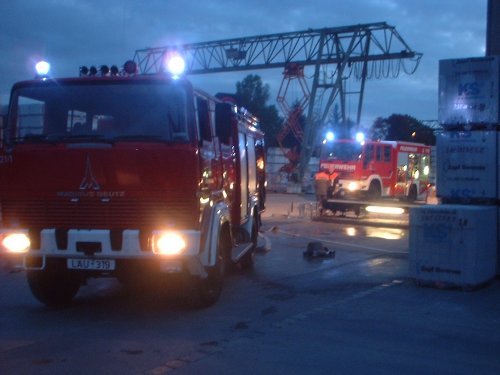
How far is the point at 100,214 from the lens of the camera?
7.90 metres

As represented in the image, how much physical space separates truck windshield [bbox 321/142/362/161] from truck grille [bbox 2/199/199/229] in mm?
17595

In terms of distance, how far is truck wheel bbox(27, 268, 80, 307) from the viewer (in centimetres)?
877

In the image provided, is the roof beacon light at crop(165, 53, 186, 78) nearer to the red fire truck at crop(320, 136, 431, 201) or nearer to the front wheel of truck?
the front wheel of truck

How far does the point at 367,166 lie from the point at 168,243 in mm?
17766

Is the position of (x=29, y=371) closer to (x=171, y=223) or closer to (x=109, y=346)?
(x=109, y=346)

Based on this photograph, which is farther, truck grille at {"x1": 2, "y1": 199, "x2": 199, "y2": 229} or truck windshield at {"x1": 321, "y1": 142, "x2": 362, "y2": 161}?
truck windshield at {"x1": 321, "y1": 142, "x2": 362, "y2": 161}

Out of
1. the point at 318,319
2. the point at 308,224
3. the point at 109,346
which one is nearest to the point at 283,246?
the point at 308,224

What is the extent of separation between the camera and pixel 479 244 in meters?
10.2

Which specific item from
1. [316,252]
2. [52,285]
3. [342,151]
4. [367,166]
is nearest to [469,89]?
[316,252]

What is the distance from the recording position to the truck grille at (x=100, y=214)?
7.77m

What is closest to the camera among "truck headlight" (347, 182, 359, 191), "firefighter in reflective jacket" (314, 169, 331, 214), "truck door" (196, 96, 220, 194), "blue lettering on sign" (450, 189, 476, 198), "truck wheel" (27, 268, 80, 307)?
"truck door" (196, 96, 220, 194)

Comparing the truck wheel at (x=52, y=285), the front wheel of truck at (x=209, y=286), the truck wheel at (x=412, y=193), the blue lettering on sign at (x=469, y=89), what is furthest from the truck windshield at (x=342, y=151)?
the truck wheel at (x=52, y=285)

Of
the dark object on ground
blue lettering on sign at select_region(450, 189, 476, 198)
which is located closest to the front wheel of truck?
blue lettering on sign at select_region(450, 189, 476, 198)

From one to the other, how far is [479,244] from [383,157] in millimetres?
15418
